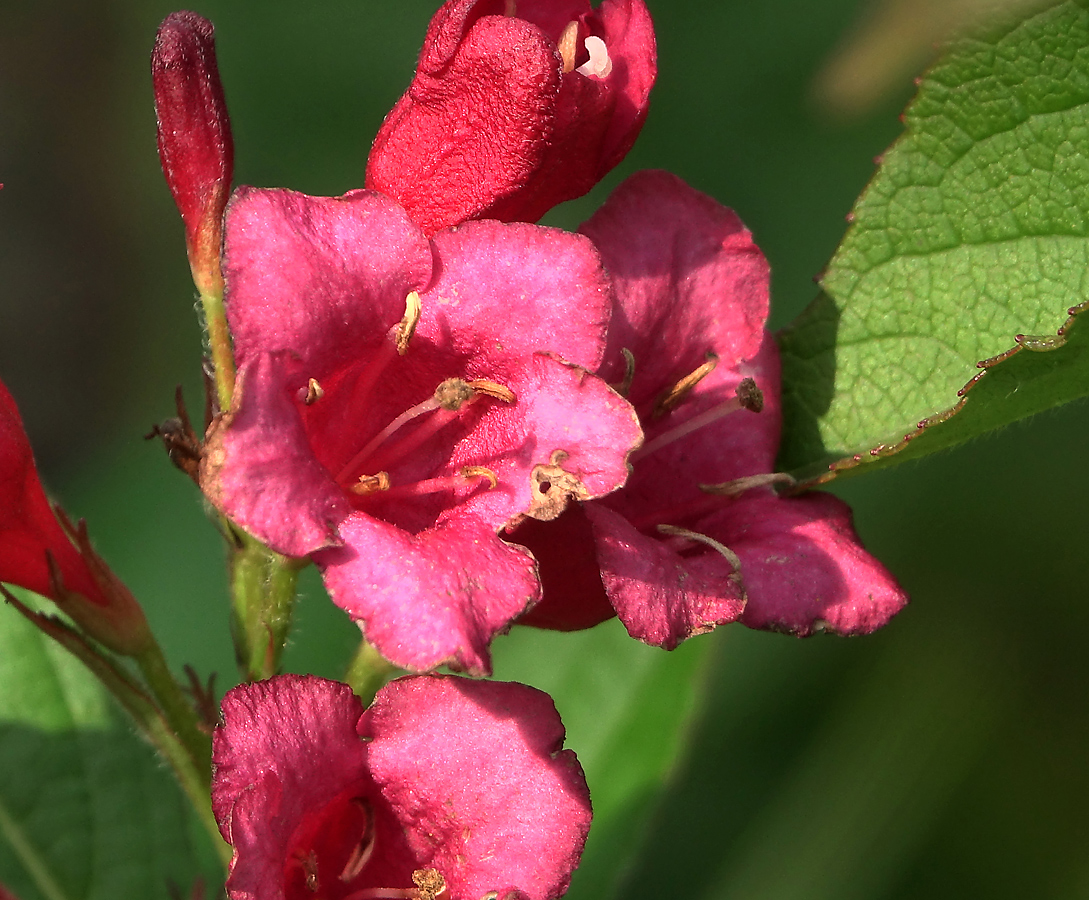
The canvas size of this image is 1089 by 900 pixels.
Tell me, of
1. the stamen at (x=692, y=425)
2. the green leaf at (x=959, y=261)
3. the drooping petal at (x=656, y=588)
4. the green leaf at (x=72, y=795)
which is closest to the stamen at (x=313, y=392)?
the drooping petal at (x=656, y=588)

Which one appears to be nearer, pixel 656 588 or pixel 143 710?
pixel 656 588

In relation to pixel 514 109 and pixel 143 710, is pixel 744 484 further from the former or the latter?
pixel 143 710

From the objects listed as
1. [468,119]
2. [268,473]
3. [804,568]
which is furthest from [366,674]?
[468,119]

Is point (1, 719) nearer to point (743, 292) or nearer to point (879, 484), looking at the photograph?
point (743, 292)

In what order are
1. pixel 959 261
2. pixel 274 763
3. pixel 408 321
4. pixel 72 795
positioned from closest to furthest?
pixel 274 763 → pixel 408 321 → pixel 959 261 → pixel 72 795

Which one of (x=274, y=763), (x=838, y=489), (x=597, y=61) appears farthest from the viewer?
(x=838, y=489)

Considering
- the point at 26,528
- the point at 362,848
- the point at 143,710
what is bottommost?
the point at 362,848

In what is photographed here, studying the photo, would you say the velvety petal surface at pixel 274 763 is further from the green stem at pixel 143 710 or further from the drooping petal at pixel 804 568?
the drooping petal at pixel 804 568

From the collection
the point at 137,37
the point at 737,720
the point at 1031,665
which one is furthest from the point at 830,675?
the point at 137,37
